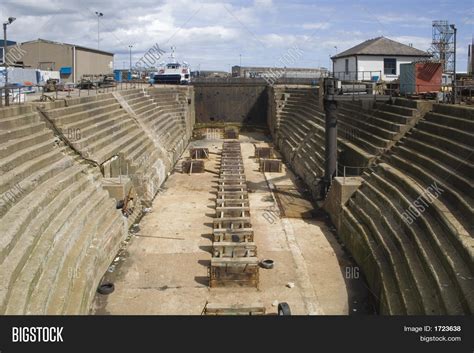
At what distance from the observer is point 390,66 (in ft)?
113

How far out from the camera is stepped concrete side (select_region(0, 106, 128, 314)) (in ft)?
27.4

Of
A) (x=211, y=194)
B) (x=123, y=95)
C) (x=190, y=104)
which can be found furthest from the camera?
(x=190, y=104)

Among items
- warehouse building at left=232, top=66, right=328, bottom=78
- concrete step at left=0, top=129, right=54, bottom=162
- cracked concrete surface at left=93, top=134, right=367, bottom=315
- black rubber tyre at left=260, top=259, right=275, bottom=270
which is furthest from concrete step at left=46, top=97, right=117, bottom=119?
warehouse building at left=232, top=66, right=328, bottom=78

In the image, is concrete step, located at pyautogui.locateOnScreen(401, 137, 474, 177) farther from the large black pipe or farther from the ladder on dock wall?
the ladder on dock wall

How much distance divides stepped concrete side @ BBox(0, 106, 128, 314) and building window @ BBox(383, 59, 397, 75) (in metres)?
25.0

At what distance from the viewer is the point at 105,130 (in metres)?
18.9

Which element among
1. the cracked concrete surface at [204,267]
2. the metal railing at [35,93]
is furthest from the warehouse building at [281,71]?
the cracked concrete surface at [204,267]

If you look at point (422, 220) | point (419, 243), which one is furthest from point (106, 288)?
point (422, 220)

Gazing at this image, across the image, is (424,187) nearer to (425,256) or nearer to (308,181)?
(425,256)

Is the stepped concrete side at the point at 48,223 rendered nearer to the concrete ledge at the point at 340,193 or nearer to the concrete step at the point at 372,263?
the concrete step at the point at 372,263

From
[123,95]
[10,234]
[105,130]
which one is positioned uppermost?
[123,95]

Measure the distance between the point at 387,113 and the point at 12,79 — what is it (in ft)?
78.4

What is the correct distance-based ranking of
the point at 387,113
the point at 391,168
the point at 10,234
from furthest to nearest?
the point at 387,113 → the point at 391,168 → the point at 10,234

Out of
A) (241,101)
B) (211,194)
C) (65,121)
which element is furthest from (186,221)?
(241,101)
